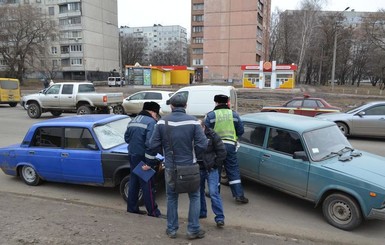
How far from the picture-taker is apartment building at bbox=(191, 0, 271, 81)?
64.9m

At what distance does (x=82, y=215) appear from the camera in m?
4.34

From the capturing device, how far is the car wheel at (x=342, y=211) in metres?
4.23

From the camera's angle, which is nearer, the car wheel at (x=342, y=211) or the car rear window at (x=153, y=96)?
the car wheel at (x=342, y=211)

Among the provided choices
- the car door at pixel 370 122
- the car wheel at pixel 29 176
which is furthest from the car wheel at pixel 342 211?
the car door at pixel 370 122

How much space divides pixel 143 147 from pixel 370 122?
31.7 ft

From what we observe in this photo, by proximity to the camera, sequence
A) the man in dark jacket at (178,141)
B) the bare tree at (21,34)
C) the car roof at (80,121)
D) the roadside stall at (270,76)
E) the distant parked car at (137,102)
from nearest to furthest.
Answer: the man in dark jacket at (178,141) → the car roof at (80,121) → the distant parked car at (137,102) → the roadside stall at (270,76) → the bare tree at (21,34)

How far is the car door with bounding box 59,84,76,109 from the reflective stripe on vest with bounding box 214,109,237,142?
13003mm

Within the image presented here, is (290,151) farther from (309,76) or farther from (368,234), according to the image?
(309,76)

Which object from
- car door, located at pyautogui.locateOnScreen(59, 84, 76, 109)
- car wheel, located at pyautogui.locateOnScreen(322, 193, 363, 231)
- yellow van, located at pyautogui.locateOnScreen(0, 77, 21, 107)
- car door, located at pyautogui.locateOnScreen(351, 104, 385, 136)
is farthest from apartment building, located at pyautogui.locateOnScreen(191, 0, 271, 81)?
car wheel, located at pyautogui.locateOnScreen(322, 193, 363, 231)

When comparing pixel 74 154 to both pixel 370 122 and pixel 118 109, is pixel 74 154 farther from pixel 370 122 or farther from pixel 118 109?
pixel 118 109

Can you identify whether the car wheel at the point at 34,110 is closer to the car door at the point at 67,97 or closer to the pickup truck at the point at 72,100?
the pickup truck at the point at 72,100

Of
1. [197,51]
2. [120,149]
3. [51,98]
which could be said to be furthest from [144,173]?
[197,51]

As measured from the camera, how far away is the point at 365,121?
11070mm

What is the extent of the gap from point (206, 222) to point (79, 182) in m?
2.55
